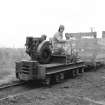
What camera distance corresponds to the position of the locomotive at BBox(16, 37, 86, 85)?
26.5ft

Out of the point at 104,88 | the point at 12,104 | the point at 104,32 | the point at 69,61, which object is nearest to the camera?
the point at 12,104

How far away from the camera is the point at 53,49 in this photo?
33.4 feet

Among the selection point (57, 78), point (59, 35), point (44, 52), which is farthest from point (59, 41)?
point (57, 78)

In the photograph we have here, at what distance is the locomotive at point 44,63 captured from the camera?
808 centimetres

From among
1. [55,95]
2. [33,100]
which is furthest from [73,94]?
[33,100]

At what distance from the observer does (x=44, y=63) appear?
9281 millimetres

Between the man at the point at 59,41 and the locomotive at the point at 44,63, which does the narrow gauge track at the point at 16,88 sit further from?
the man at the point at 59,41

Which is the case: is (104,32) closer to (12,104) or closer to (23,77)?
(23,77)

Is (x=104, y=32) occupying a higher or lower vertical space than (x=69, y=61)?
higher

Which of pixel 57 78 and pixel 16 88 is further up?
pixel 57 78

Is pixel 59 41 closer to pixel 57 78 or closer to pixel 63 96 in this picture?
pixel 57 78

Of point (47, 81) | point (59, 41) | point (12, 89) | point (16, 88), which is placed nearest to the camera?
point (12, 89)

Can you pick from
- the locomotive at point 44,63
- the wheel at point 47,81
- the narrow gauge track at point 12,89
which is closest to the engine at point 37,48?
the locomotive at point 44,63

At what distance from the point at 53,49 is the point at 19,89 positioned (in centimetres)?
298
